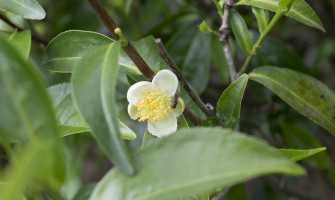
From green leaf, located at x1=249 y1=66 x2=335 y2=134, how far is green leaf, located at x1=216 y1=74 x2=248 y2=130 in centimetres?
16

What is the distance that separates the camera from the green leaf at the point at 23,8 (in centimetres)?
66

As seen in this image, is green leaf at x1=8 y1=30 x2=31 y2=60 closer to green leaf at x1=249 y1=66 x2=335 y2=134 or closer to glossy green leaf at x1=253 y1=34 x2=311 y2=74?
green leaf at x1=249 y1=66 x2=335 y2=134

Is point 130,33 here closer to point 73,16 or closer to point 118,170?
point 73,16

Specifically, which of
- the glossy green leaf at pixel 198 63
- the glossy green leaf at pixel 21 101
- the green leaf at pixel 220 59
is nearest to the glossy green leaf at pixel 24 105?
the glossy green leaf at pixel 21 101

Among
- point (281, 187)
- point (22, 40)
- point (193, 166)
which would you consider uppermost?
point (22, 40)

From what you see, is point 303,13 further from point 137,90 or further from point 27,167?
point 27,167

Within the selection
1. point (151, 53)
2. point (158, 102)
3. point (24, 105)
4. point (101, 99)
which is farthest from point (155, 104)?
point (24, 105)

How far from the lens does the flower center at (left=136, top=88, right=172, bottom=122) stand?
0.67 m

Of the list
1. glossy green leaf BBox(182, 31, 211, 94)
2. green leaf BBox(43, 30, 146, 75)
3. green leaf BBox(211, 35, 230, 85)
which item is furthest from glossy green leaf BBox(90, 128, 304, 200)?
green leaf BBox(211, 35, 230, 85)

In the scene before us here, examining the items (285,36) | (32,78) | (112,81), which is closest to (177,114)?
(112,81)

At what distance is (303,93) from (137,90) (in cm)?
32

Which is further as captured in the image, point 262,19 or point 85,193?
point 85,193

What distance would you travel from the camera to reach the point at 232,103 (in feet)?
2.07

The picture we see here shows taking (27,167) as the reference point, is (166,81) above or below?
below
